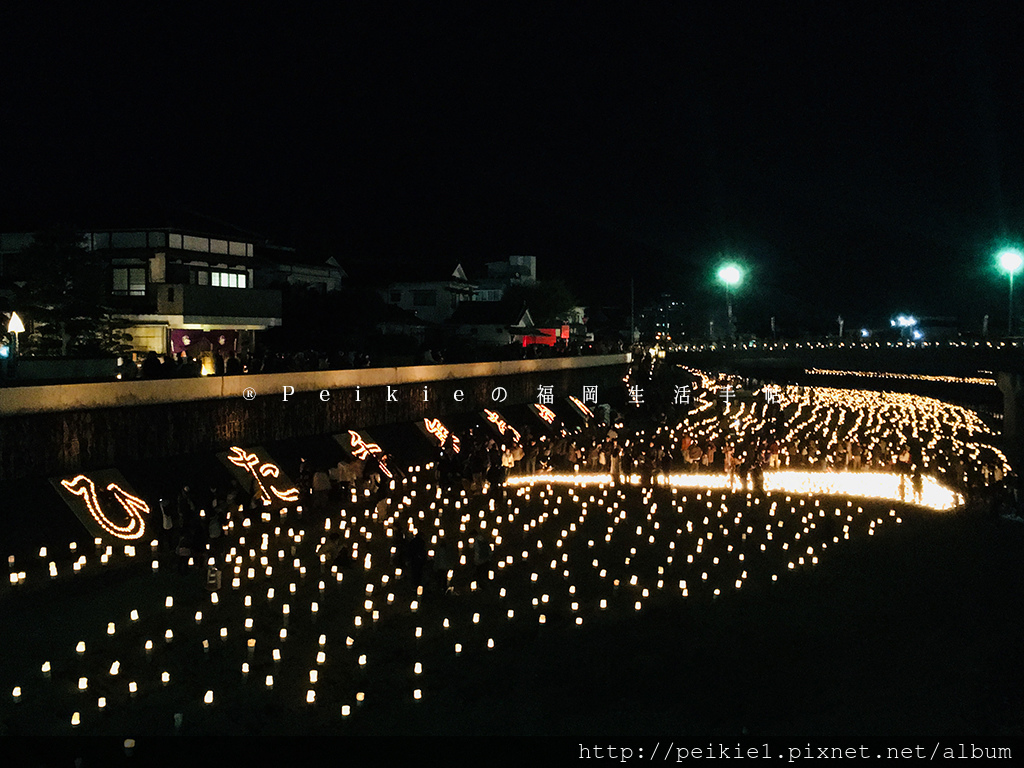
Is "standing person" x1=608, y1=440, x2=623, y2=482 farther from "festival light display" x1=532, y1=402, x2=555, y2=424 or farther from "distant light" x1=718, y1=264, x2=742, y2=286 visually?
"distant light" x1=718, y1=264, x2=742, y2=286

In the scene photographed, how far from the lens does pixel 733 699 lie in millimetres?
12195

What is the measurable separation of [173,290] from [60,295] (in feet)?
18.7

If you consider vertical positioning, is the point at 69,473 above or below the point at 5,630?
above

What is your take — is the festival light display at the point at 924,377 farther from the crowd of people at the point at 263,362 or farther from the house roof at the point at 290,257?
the crowd of people at the point at 263,362

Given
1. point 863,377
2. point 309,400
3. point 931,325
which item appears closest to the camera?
point 309,400

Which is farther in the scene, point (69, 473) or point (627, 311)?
point (627, 311)

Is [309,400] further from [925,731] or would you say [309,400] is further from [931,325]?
[931,325]

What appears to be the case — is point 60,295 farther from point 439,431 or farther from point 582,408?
point 582,408

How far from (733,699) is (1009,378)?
122ft

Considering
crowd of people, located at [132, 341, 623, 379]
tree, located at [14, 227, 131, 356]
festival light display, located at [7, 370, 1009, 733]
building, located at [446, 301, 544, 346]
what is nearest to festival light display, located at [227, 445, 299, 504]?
festival light display, located at [7, 370, 1009, 733]

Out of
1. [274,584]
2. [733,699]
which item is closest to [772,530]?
[733,699]

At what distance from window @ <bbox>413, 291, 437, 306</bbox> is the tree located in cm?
3519

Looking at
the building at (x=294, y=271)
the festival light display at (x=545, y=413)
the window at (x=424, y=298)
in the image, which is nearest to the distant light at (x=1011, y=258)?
the festival light display at (x=545, y=413)

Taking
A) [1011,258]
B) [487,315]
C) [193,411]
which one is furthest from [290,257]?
[1011,258]
